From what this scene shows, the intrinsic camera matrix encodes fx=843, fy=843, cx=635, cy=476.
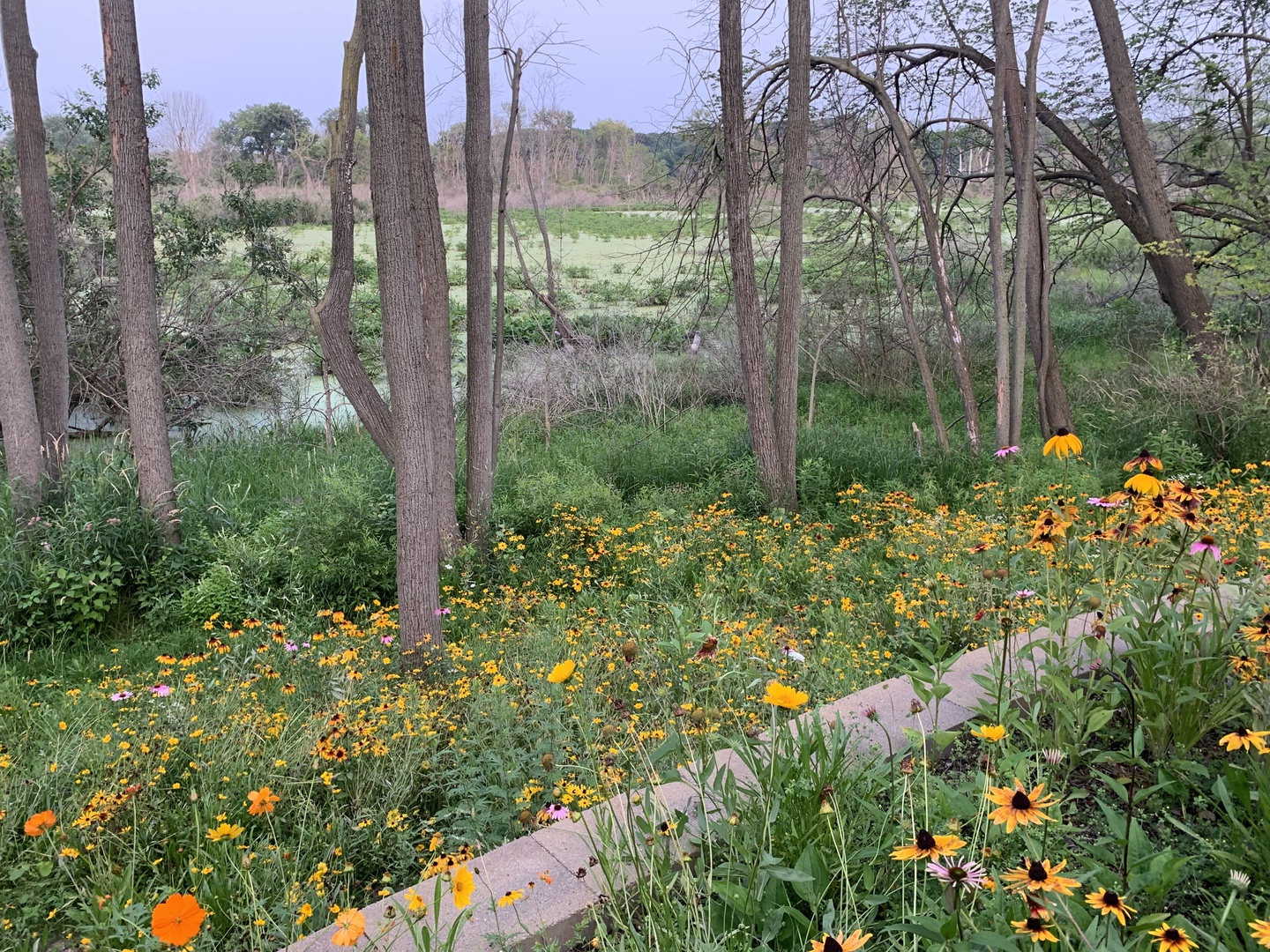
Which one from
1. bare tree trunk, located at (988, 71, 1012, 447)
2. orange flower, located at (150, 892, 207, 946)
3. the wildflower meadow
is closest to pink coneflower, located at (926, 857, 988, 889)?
the wildflower meadow

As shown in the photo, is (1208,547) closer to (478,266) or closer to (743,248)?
(743,248)

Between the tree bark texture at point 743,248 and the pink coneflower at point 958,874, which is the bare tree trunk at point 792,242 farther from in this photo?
the pink coneflower at point 958,874

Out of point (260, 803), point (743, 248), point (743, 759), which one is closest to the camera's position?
point (743, 759)

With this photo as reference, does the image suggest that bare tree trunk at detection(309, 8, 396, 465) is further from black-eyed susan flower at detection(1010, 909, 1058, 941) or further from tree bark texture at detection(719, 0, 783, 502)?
black-eyed susan flower at detection(1010, 909, 1058, 941)

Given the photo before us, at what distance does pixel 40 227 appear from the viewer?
21.9ft

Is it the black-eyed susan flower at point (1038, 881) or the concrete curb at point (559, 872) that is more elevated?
the black-eyed susan flower at point (1038, 881)

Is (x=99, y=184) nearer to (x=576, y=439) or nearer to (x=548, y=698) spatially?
(x=576, y=439)

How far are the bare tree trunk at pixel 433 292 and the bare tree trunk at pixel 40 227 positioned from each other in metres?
3.07

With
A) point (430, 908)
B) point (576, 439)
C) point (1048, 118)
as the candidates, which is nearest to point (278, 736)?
point (430, 908)

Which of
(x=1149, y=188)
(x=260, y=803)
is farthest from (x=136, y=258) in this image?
(x=1149, y=188)

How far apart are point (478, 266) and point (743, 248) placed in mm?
1931

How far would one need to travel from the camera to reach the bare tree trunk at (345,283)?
511 cm

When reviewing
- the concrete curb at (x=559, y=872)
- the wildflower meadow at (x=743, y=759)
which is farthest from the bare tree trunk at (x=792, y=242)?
the concrete curb at (x=559, y=872)

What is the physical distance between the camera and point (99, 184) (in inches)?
396
